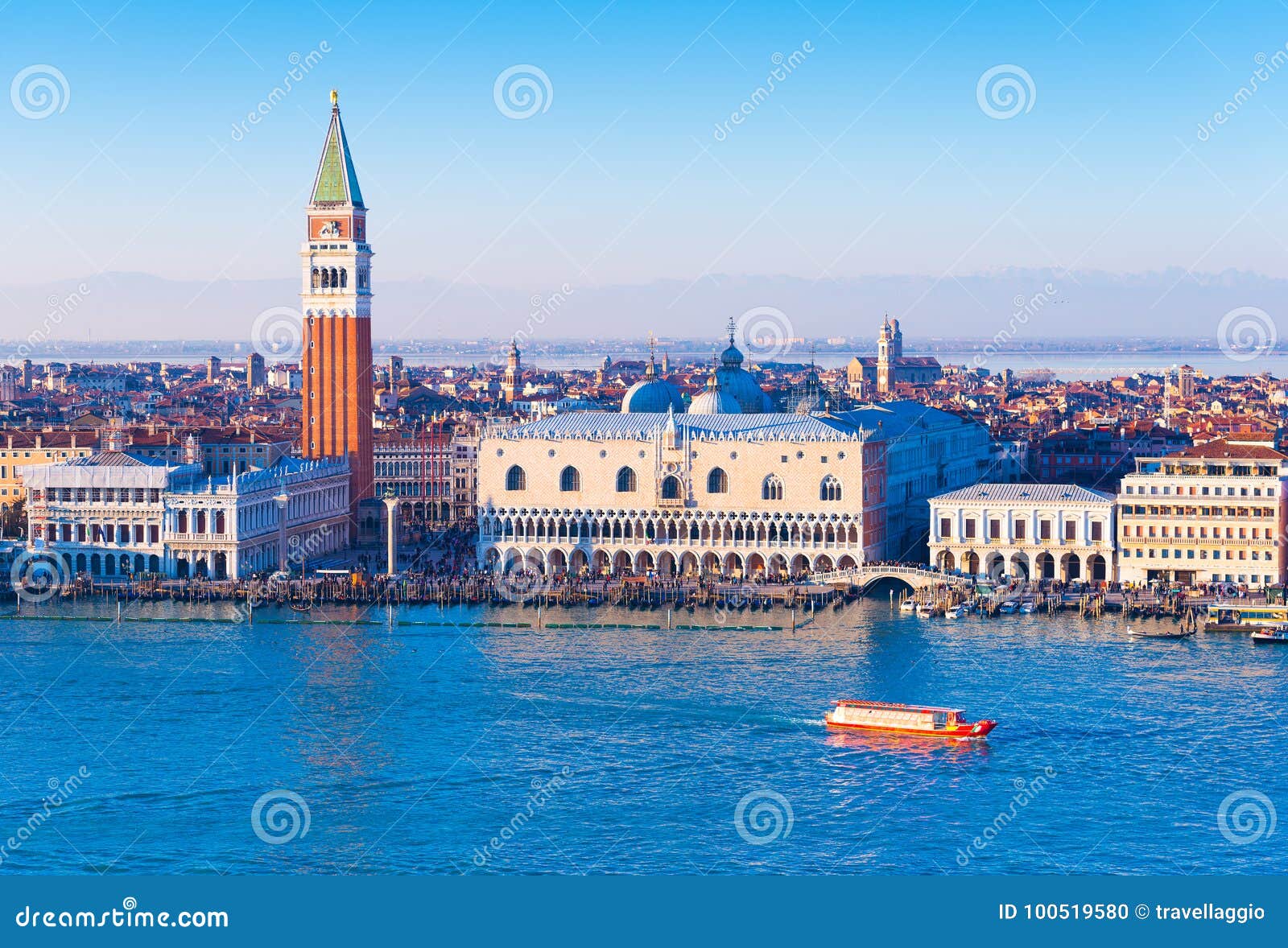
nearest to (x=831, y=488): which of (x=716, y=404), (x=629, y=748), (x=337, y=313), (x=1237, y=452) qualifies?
(x=716, y=404)

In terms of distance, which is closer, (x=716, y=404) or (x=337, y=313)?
(x=716, y=404)

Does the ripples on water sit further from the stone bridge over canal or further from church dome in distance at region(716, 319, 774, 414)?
church dome in distance at region(716, 319, 774, 414)

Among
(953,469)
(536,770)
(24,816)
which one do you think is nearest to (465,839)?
(536,770)

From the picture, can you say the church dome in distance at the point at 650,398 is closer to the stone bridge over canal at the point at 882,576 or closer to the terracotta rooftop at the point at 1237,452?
the stone bridge over canal at the point at 882,576

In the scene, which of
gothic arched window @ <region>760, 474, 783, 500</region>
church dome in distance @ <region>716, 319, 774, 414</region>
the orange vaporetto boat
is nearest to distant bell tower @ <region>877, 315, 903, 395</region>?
church dome in distance @ <region>716, 319, 774, 414</region>

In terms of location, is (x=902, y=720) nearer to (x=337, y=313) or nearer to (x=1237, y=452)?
(x=1237, y=452)
